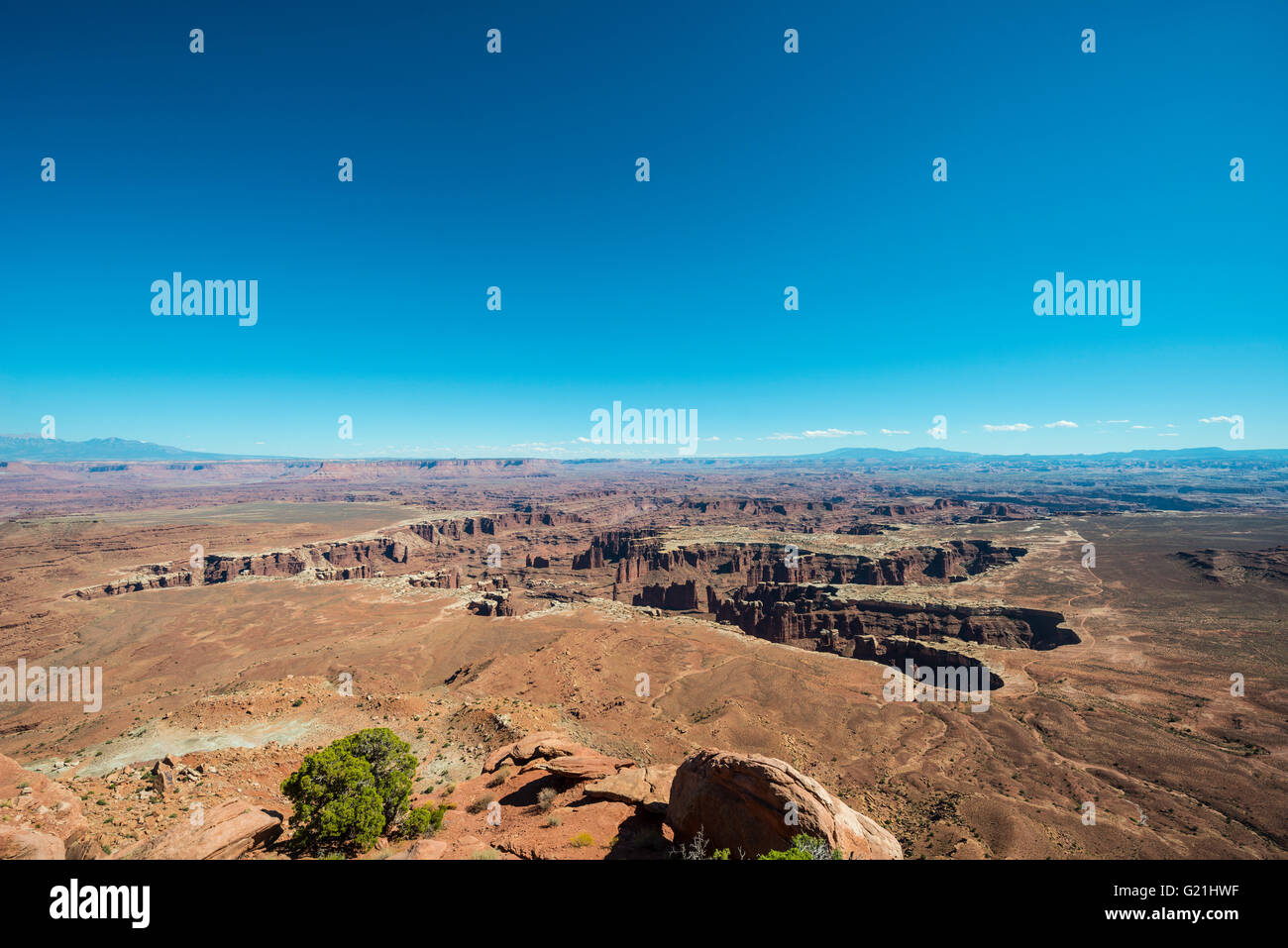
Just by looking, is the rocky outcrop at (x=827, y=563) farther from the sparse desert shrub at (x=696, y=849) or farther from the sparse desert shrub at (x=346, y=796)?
the sparse desert shrub at (x=346, y=796)

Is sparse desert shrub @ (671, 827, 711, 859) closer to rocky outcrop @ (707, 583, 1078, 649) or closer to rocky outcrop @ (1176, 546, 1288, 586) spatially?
rocky outcrop @ (707, 583, 1078, 649)

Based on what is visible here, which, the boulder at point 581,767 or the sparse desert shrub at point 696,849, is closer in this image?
the sparse desert shrub at point 696,849

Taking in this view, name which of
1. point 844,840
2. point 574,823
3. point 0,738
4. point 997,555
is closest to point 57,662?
point 0,738

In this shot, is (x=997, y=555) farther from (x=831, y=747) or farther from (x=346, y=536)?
(x=346, y=536)

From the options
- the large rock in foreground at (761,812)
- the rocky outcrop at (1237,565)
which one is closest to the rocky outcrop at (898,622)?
the rocky outcrop at (1237,565)

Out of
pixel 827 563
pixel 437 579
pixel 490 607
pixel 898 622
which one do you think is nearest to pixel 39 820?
pixel 490 607

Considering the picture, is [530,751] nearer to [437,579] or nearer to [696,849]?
[696,849]
